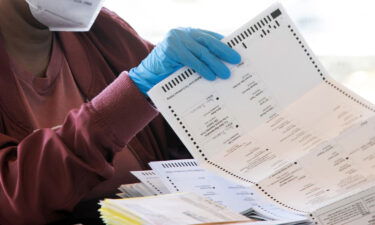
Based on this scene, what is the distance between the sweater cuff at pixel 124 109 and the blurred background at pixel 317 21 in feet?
2.69

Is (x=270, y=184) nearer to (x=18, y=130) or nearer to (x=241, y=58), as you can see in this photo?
(x=241, y=58)

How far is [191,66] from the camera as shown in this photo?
2.43 ft

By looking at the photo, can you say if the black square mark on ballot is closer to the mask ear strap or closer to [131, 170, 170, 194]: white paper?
[131, 170, 170, 194]: white paper

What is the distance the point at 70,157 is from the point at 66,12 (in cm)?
33

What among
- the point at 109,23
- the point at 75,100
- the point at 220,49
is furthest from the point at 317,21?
the point at 220,49

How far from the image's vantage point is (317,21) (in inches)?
68.1

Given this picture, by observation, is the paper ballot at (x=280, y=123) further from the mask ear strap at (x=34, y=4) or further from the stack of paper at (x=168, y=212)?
the mask ear strap at (x=34, y=4)

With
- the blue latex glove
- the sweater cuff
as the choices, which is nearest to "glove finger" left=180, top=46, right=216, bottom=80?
the blue latex glove

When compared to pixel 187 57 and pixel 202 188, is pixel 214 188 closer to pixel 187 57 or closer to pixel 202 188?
pixel 202 188

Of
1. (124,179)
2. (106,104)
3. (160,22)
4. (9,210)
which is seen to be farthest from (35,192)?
(160,22)

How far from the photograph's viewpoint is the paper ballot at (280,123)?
71cm

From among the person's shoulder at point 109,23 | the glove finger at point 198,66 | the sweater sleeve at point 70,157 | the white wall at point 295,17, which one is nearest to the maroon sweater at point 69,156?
the sweater sleeve at point 70,157

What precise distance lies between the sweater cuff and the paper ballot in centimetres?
10

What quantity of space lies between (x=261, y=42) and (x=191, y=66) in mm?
104
